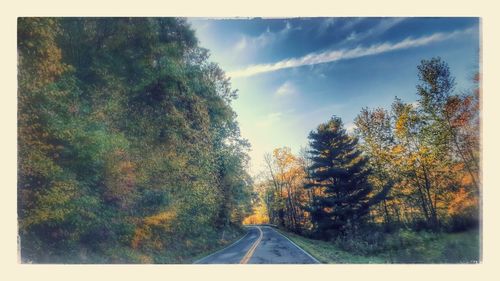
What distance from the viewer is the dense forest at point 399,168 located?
25.8ft

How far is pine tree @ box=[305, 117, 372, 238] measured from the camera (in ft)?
40.3

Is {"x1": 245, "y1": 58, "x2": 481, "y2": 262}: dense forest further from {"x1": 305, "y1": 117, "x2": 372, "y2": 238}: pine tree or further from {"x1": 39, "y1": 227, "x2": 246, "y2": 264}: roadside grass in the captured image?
{"x1": 39, "y1": 227, "x2": 246, "y2": 264}: roadside grass

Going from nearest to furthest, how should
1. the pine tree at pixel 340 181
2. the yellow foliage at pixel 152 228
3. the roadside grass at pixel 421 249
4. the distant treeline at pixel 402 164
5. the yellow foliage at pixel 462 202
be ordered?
the roadside grass at pixel 421 249
the yellow foliage at pixel 462 202
the distant treeline at pixel 402 164
the yellow foliage at pixel 152 228
the pine tree at pixel 340 181

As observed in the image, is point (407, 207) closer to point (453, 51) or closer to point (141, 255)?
point (453, 51)

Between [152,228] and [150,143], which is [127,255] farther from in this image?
[150,143]

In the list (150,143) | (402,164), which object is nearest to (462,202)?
(402,164)

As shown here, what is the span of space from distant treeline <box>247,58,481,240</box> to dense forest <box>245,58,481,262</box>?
29 mm

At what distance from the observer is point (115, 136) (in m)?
7.55

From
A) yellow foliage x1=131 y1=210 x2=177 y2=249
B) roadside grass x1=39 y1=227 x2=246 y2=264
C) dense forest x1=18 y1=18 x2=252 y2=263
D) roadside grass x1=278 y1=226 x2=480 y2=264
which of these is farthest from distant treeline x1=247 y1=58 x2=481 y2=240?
roadside grass x1=39 y1=227 x2=246 y2=264

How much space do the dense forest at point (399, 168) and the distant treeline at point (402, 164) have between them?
0.03 meters

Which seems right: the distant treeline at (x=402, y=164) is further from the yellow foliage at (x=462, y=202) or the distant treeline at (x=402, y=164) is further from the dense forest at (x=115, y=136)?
the dense forest at (x=115, y=136)

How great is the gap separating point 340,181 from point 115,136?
10.3 metres

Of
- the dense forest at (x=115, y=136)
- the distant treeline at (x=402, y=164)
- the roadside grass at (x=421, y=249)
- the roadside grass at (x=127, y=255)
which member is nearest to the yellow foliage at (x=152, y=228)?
the dense forest at (x=115, y=136)

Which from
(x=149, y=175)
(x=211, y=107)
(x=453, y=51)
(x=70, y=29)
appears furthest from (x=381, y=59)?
(x=70, y=29)
